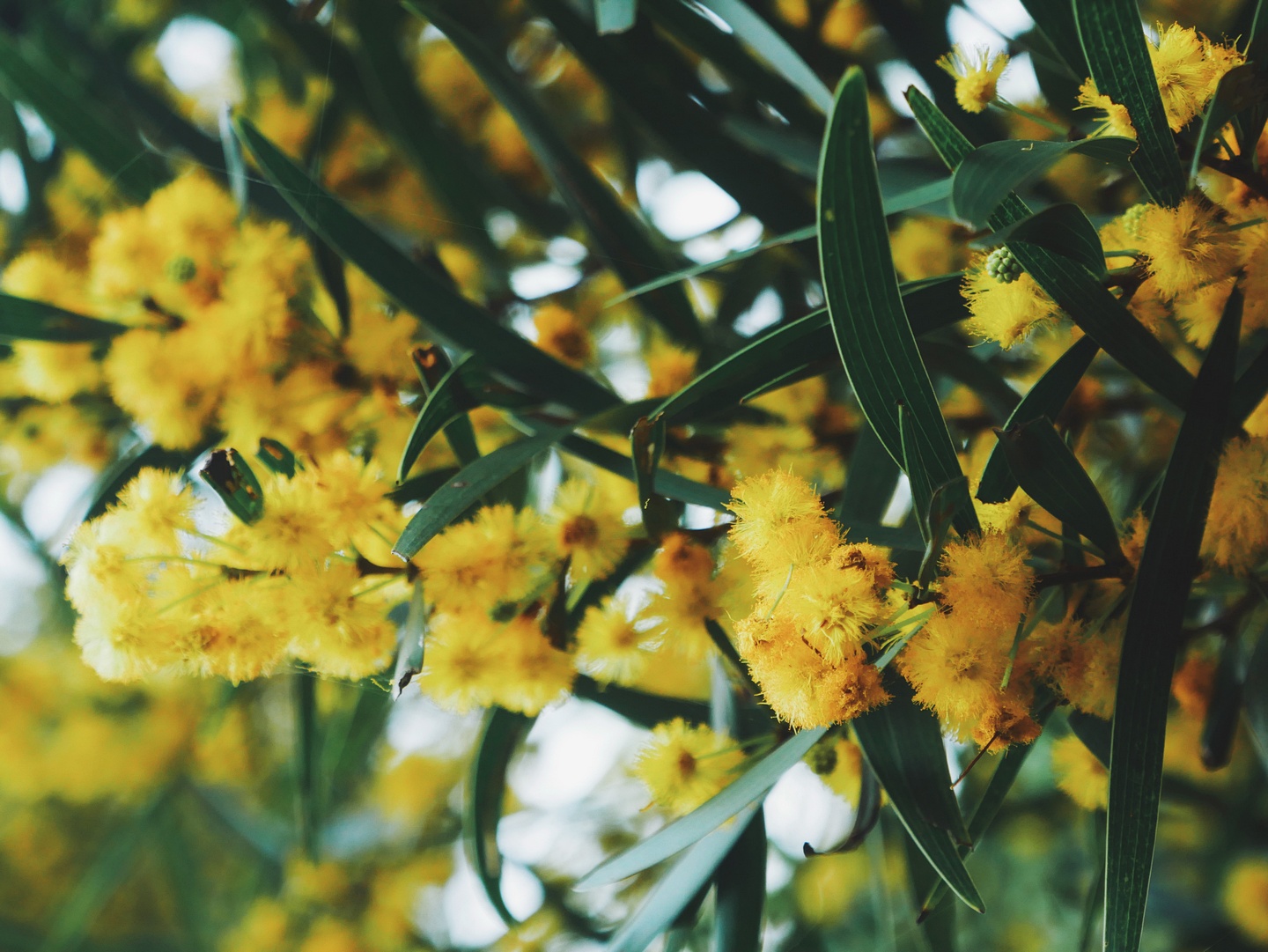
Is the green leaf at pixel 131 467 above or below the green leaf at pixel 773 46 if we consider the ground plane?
below

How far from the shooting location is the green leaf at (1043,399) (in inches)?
→ 20.5

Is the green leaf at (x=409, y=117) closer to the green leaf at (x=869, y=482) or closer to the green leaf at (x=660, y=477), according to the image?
the green leaf at (x=660, y=477)

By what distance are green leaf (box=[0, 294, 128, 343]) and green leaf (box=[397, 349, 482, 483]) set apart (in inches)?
15.9

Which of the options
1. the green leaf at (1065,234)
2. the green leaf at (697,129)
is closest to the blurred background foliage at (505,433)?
the green leaf at (697,129)

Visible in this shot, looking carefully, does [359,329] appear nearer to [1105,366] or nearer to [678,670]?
[678,670]

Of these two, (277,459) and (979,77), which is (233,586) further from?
(979,77)

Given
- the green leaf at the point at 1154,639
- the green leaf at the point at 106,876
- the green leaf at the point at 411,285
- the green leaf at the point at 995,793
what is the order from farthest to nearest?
the green leaf at the point at 106,876 → the green leaf at the point at 411,285 → the green leaf at the point at 995,793 → the green leaf at the point at 1154,639

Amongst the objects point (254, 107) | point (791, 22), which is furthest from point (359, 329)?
point (254, 107)

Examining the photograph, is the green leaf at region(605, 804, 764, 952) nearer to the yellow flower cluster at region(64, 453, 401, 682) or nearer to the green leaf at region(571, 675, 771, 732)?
the green leaf at region(571, 675, 771, 732)

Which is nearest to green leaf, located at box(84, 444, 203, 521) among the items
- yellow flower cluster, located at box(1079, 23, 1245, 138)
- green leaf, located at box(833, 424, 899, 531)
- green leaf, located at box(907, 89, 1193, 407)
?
green leaf, located at box(833, 424, 899, 531)

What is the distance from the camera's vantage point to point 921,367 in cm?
48

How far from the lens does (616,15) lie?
2.03 feet

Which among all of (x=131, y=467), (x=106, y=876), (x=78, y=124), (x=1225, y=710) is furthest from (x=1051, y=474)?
(x=106, y=876)

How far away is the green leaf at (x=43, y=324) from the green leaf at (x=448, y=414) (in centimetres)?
40
